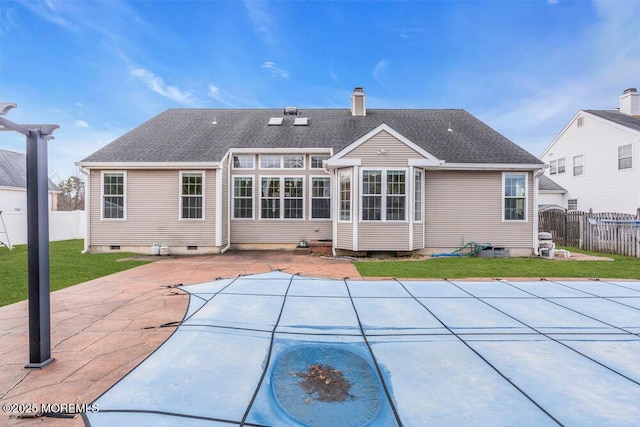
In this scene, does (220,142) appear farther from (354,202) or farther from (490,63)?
(490,63)

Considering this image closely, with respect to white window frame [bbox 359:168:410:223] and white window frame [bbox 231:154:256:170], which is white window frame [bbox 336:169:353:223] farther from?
white window frame [bbox 231:154:256:170]

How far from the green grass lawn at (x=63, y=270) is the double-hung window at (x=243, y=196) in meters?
4.22

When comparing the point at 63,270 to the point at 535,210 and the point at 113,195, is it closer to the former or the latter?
the point at 113,195

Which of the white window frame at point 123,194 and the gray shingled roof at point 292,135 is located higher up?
the gray shingled roof at point 292,135

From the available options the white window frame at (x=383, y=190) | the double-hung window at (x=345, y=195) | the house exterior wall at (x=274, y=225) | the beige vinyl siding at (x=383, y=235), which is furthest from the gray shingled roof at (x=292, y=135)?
the beige vinyl siding at (x=383, y=235)

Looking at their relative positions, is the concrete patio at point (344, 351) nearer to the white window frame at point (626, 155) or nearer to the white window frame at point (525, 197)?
the white window frame at point (525, 197)

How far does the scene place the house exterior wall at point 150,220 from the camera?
11477 millimetres

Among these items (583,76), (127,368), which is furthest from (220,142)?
(583,76)

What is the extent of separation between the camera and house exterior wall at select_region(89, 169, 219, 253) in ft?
37.7

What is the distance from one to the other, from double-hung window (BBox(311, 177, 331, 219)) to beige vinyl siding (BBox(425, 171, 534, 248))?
4044mm

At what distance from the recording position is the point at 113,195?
37.8ft

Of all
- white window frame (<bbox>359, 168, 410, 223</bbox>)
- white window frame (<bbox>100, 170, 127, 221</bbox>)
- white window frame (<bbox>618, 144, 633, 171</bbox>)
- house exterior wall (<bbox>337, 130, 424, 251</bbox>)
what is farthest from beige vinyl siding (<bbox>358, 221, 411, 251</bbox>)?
white window frame (<bbox>618, 144, 633, 171</bbox>)

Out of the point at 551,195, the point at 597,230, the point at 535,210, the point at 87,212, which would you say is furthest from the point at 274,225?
the point at 551,195

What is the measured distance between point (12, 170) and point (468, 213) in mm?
29216
